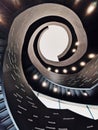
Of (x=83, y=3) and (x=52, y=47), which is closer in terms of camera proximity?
(x=83, y=3)

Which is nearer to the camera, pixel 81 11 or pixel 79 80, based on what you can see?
pixel 81 11

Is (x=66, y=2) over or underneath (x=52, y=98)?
over

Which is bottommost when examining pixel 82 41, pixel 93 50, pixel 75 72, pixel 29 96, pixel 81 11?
pixel 29 96

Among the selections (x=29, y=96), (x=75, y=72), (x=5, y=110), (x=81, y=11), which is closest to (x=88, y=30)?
(x=81, y=11)

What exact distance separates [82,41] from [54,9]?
2.98m

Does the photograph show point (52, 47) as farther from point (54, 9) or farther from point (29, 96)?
point (29, 96)

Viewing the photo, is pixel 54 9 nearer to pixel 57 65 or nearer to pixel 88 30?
pixel 88 30

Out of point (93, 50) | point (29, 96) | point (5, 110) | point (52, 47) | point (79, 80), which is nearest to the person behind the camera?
point (5, 110)

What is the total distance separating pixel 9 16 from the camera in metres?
4.75

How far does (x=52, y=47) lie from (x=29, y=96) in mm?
13202

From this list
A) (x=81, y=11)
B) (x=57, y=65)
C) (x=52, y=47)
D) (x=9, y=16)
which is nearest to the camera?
(x=9, y=16)

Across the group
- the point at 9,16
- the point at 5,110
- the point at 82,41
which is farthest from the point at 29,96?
the point at 82,41

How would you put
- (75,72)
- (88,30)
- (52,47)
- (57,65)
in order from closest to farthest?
(88,30), (75,72), (57,65), (52,47)

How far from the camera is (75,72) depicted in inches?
456
